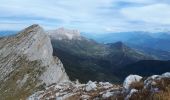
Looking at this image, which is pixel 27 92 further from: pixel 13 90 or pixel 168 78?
pixel 168 78

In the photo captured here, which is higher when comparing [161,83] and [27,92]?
[161,83]

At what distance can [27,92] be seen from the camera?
192m

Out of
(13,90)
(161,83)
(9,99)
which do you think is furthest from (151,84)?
(13,90)

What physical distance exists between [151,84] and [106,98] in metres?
5.79

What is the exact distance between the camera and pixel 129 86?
2439cm

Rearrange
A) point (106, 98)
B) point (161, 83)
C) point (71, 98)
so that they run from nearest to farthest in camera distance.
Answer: point (161, 83), point (106, 98), point (71, 98)

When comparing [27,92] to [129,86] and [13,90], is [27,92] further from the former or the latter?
[129,86]

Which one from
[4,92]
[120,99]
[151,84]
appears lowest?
[4,92]

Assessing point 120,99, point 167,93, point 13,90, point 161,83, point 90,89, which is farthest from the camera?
point 13,90

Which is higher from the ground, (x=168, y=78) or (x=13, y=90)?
(x=168, y=78)

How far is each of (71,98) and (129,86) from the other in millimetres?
10295

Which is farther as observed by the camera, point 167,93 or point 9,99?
point 9,99

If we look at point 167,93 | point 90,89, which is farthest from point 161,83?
point 90,89

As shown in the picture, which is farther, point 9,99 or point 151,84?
point 9,99
